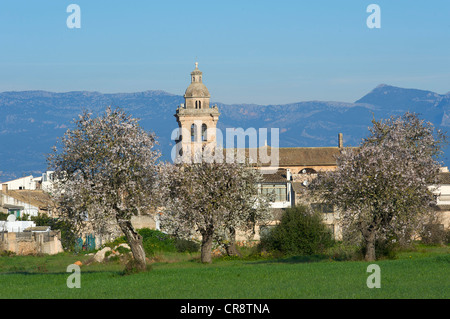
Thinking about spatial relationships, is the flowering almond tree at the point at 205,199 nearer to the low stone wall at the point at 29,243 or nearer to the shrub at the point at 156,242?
the shrub at the point at 156,242

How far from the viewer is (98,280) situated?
4288 cm

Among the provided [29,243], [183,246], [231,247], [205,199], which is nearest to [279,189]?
[183,246]

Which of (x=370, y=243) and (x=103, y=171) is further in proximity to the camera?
(x=370, y=243)

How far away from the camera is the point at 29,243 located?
83375 millimetres

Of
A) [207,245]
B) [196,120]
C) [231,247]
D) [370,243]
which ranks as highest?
[196,120]

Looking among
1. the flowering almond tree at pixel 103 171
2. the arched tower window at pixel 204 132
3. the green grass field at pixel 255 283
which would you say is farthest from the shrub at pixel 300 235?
the arched tower window at pixel 204 132

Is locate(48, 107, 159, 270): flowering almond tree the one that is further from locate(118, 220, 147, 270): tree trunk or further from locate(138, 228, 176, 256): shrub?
locate(138, 228, 176, 256): shrub

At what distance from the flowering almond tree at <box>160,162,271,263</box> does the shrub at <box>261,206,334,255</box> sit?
3718 millimetres

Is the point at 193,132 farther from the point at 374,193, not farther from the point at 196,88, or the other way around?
the point at 374,193

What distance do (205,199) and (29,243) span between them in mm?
30203

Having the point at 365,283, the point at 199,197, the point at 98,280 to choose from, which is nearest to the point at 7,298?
the point at 98,280

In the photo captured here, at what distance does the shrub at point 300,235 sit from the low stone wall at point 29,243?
2865 cm
